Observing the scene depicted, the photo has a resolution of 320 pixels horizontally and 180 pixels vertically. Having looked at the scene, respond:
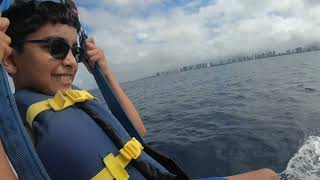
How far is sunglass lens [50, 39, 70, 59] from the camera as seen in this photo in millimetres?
2520

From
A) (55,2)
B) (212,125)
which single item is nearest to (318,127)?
(212,125)

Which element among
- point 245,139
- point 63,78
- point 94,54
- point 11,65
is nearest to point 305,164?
point 245,139

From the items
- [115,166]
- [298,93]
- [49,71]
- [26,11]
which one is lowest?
[298,93]

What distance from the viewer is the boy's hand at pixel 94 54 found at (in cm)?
327

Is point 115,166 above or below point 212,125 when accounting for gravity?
above

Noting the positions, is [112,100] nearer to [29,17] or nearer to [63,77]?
[63,77]

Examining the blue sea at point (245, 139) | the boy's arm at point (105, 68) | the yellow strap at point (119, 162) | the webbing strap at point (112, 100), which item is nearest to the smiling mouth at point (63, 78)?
the webbing strap at point (112, 100)

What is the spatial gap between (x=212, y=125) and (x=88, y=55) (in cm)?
700

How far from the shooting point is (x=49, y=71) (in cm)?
253

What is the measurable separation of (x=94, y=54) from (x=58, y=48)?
2.60 feet

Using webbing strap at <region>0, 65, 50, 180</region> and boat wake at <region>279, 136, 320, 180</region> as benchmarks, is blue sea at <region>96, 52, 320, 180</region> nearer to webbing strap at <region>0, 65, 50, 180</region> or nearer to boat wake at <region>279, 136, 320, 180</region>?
boat wake at <region>279, 136, 320, 180</region>

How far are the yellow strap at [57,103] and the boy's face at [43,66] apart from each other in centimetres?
13

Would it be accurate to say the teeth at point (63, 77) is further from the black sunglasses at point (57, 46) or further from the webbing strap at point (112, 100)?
the webbing strap at point (112, 100)

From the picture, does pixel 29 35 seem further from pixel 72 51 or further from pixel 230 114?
pixel 230 114
